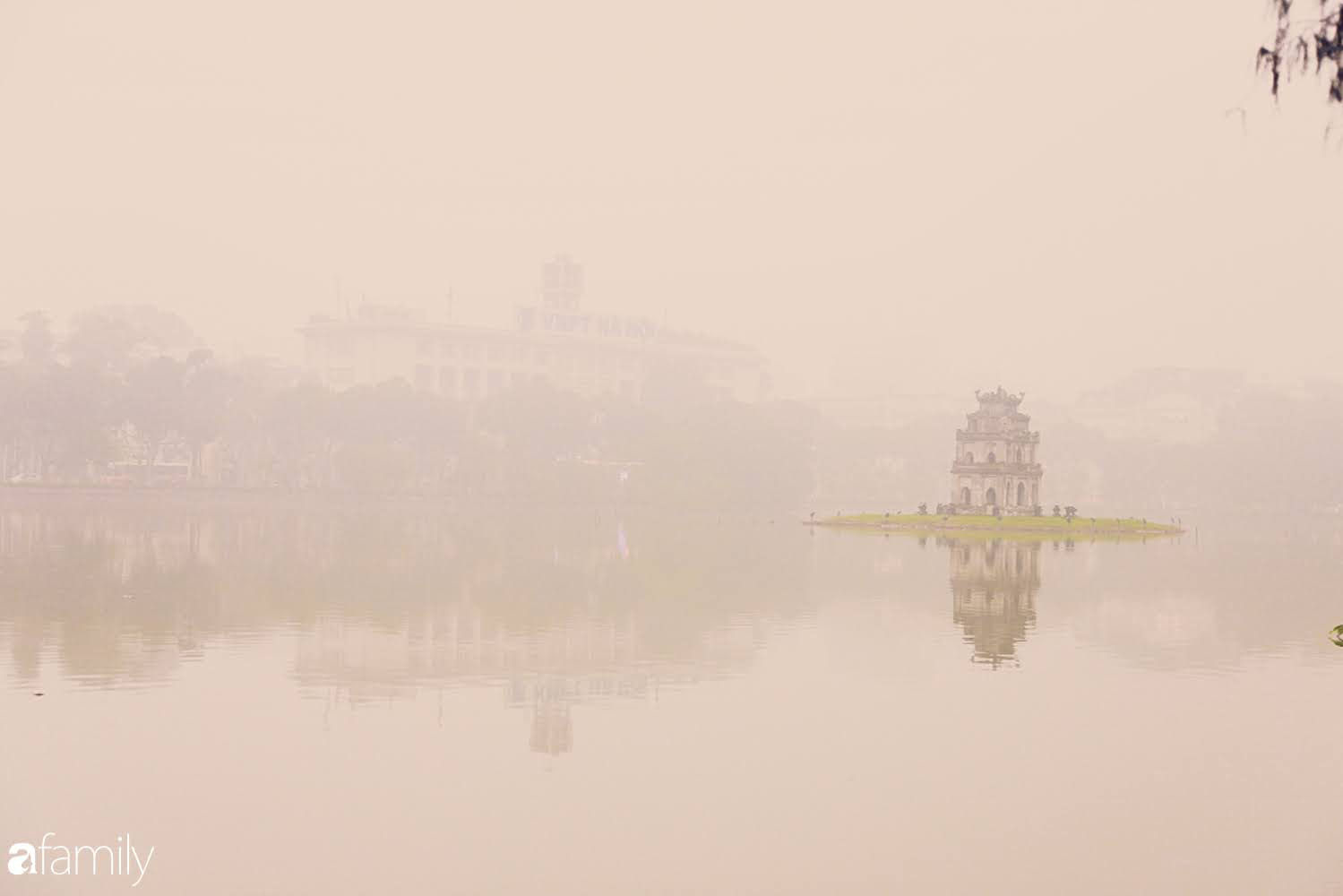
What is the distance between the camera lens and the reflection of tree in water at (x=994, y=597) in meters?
40.9

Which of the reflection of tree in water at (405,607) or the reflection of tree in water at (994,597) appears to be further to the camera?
the reflection of tree in water at (994,597)

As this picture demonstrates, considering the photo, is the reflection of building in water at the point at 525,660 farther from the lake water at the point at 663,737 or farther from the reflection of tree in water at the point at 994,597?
the reflection of tree in water at the point at 994,597

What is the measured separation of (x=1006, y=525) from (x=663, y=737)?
89.7 metres

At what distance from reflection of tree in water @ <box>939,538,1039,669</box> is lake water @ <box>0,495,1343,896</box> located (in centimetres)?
43

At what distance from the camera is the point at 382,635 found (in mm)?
39969

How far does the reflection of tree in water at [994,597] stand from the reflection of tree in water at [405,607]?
6.12 metres

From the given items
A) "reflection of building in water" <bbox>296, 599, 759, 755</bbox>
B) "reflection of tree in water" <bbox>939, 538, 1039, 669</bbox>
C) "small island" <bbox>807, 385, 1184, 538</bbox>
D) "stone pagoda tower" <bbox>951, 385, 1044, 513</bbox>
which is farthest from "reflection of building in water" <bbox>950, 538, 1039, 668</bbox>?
"stone pagoda tower" <bbox>951, 385, 1044, 513</bbox>

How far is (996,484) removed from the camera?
121500 millimetres

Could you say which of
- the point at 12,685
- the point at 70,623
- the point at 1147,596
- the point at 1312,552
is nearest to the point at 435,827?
the point at 12,685

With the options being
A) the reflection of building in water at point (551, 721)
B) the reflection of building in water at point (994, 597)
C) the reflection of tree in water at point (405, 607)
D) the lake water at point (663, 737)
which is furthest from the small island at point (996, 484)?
the reflection of building in water at point (551, 721)

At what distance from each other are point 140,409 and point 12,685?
116m

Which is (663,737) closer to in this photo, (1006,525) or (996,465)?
(1006,525)

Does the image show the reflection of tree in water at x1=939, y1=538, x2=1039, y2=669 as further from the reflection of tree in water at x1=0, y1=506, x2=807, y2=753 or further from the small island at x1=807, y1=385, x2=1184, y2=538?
the small island at x1=807, y1=385, x2=1184, y2=538

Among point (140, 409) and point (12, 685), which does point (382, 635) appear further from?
point (140, 409)
